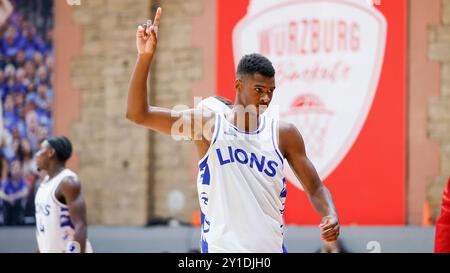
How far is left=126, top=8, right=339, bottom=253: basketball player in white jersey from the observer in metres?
3.11

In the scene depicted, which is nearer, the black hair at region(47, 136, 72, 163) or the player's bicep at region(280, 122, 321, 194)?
the player's bicep at region(280, 122, 321, 194)

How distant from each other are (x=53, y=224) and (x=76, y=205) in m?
0.24

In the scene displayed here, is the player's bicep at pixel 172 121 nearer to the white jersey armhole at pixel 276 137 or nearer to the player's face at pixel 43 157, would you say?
the white jersey armhole at pixel 276 137

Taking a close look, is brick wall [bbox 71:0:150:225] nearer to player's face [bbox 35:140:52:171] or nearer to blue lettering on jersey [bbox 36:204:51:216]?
player's face [bbox 35:140:52:171]

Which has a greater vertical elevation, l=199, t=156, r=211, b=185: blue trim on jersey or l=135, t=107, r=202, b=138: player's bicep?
l=135, t=107, r=202, b=138: player's bicep

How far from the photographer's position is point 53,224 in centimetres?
530

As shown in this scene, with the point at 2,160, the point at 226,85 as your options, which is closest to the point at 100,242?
the point at 2,160

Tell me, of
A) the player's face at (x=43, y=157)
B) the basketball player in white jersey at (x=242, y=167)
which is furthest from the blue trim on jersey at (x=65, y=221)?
the basketball player in white jersey at (x=242, y=167)

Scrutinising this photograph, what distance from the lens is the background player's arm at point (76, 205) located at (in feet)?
16.8

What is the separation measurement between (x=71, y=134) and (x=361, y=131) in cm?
342

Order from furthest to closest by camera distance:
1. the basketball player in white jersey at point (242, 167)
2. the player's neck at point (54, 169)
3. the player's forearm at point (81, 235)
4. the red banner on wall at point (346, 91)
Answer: the red banner on wall at point (346, 91) → the player's neck at point (54, 169) → the player's forearm at point (81, 235) → the basketball player in white jersey at point (242, 167)

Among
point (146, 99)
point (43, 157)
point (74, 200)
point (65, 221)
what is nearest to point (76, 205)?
point (74, 200)

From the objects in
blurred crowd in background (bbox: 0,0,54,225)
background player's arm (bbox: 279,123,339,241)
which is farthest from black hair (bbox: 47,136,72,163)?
background player's arm (bbox: 279,123,339,241)
